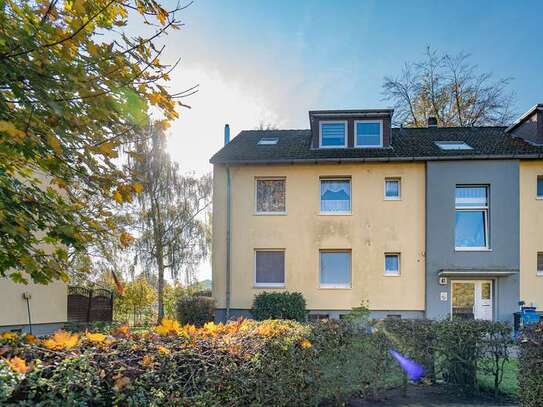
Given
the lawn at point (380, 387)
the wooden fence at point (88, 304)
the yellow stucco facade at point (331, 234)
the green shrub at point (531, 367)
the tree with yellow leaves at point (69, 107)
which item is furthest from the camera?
the wooden fence at point (88, 304)

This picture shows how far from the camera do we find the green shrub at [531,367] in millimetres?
4648

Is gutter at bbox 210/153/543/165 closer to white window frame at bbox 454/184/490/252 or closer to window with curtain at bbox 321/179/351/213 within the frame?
window with curtain at bbox 321/179/351/213

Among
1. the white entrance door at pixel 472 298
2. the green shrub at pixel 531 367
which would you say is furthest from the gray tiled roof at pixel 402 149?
the green shrub at pixel 531 367

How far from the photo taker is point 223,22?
6633 mm

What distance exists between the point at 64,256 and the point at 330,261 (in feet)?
39.4

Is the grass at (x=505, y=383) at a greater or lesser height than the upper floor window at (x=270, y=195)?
lesser

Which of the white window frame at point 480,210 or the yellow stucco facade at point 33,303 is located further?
the white window frame at point 480,210

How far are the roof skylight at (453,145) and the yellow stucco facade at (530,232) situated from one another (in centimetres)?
198

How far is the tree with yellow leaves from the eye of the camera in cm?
318

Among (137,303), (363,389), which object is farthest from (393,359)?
(137,303)

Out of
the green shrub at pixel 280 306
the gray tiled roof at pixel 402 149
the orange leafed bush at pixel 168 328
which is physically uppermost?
the gray tiled roof at pixel 402 149

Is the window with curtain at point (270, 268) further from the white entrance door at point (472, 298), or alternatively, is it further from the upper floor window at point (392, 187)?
the white entrance door at point (472, 298)

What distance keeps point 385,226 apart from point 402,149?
10.2 ft

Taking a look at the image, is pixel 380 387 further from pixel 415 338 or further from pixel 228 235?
pixel 228 235
